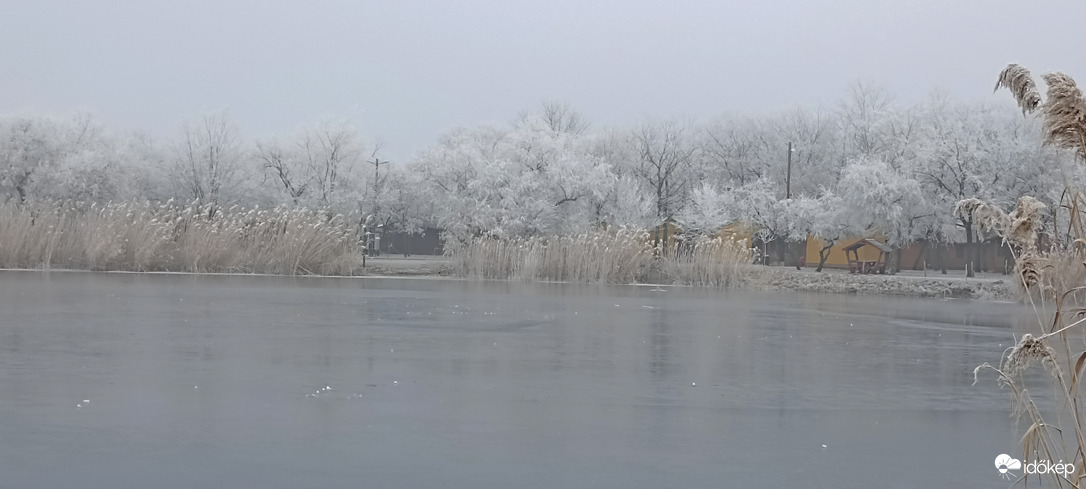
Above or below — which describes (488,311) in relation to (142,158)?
below

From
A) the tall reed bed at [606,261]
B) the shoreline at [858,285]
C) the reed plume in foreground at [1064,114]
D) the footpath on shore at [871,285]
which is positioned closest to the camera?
the reed plume in foreground at [1064,114]

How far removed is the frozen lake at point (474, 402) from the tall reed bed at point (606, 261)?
13766 millimetres

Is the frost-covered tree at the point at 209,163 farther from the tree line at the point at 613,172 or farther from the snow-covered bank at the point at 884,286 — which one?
the snow-covered bank at the point at 884,286

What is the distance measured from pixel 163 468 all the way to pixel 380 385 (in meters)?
2.85

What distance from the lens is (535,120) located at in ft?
181

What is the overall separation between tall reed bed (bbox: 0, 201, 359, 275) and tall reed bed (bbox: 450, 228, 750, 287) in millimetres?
3961

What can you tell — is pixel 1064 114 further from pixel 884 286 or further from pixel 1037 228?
pixel 884 286

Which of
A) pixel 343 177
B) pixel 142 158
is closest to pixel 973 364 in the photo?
pixel 343 177

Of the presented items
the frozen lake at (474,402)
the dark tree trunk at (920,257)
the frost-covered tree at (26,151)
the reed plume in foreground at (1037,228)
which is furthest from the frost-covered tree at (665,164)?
the reed plume in foreground at (1037,228)

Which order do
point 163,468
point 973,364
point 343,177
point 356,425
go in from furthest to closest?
point 343,177 → point 973,364 → point 356,425 → point 163,468

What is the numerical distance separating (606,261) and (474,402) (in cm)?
2142

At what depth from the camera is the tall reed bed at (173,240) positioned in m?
24.9

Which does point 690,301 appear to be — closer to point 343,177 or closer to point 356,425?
point 356,425

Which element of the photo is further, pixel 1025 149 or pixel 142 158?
pixel 142 158
